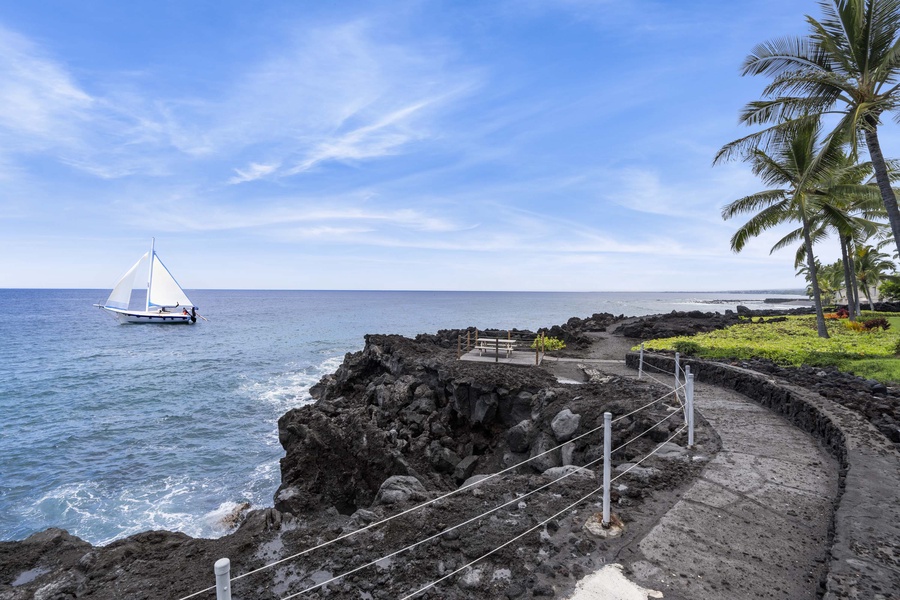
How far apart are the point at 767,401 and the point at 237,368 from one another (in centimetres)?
3061

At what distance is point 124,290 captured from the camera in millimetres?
59188

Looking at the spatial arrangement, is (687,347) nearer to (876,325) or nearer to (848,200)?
(876,325)

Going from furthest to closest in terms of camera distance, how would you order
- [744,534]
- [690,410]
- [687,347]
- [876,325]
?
[876,325] < [687,347] < [690,410] < [744,534]

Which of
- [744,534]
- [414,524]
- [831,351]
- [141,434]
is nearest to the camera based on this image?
[744,534]

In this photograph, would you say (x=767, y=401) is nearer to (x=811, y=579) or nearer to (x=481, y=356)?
(x=811, y=579)

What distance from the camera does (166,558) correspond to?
5.28m

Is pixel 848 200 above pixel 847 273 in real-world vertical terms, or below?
above

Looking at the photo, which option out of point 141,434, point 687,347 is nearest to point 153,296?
point 141,434

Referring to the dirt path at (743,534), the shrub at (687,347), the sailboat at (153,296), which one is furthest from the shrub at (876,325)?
the sailboat at (153,296)

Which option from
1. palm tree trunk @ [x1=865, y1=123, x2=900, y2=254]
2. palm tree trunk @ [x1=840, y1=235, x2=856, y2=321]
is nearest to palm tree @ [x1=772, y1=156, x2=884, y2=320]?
palm tree trunk @ [x1=840, y1=235, x2=856, y2=321]

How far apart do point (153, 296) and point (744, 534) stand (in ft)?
243

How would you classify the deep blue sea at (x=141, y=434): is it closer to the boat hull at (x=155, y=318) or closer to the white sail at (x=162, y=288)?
the white sail at (x=162, y=288)

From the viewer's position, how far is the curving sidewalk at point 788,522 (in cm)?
337

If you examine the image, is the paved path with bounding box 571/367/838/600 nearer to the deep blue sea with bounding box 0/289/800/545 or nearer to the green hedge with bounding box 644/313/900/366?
the green hedge with bounding box 644/313/900/366
